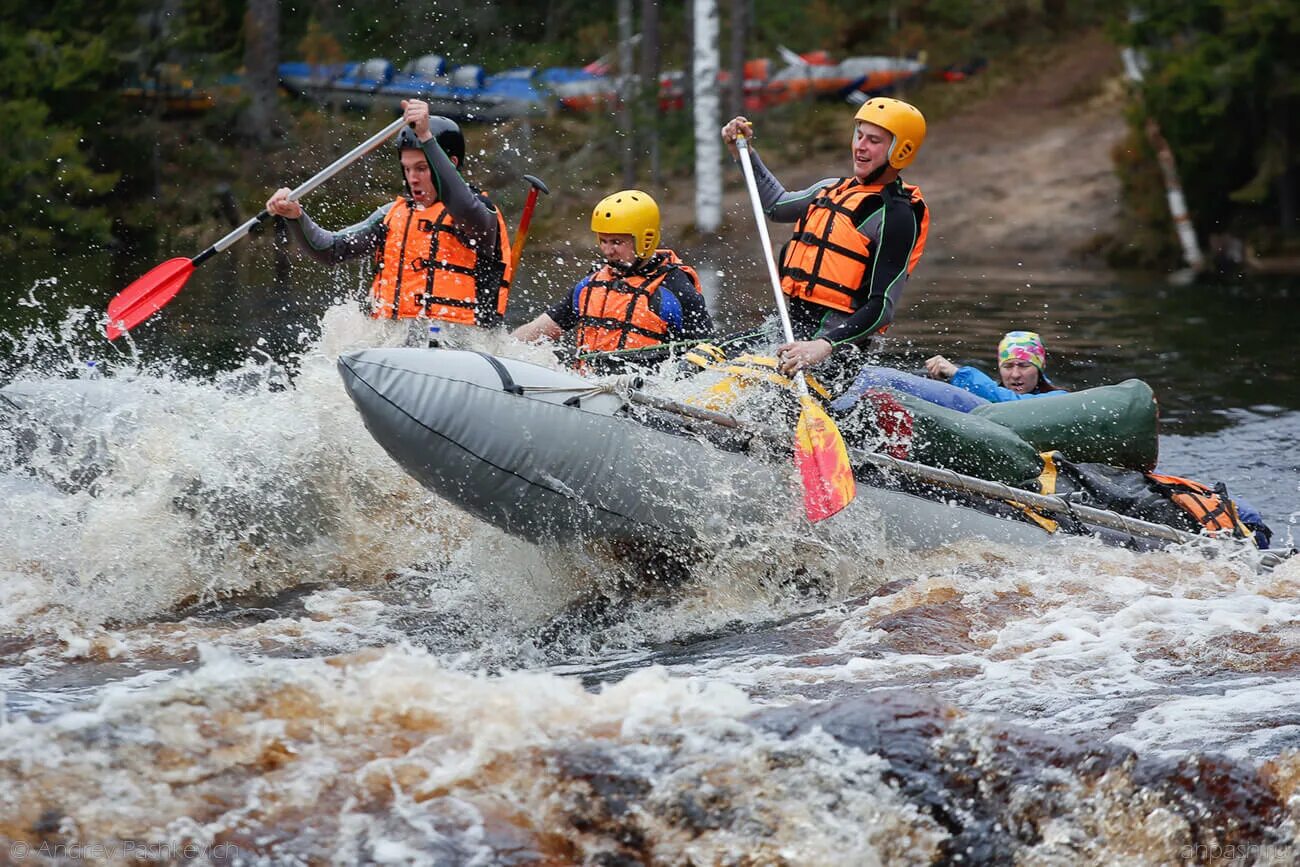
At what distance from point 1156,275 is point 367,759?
15646 millimetres

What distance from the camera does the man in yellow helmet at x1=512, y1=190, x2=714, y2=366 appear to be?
21.2 ft

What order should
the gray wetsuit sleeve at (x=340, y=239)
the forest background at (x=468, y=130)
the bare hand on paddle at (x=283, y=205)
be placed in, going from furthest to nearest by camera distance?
the forest background at (x=468, y=130) < the gray wetsuit sleeve at (x=340, y=239) < the bare hand on paddle at (x=283, y=205)

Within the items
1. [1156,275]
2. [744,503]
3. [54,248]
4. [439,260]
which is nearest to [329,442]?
[439,260]

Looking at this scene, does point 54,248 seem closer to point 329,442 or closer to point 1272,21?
point 329,442

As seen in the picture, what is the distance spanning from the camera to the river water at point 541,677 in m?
3.28

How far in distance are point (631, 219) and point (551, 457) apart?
65.1 inches

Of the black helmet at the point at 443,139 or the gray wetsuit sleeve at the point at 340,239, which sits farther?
the gray wetsuit sleeve at the point at 340,239

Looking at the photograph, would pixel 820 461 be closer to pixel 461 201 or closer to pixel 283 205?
pixel 461 201

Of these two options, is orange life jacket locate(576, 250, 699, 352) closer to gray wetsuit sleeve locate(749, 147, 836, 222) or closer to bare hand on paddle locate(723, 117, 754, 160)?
gray wetsuit sleeve locate(749, 147, 836, 222)

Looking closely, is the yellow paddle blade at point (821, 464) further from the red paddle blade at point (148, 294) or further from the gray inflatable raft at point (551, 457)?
the red paddle blade at point (148, 294)

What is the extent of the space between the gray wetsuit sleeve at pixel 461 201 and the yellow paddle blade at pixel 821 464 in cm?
191

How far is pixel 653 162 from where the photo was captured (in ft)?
68.0

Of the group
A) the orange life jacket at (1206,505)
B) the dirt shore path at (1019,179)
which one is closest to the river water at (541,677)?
the orange life jacket at (1206,505)

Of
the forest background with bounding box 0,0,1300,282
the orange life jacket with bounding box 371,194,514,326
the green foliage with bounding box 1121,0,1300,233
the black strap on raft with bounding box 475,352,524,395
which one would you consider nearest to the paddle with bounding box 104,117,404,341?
the orange life jacket with bounding box 371,194,514,326
